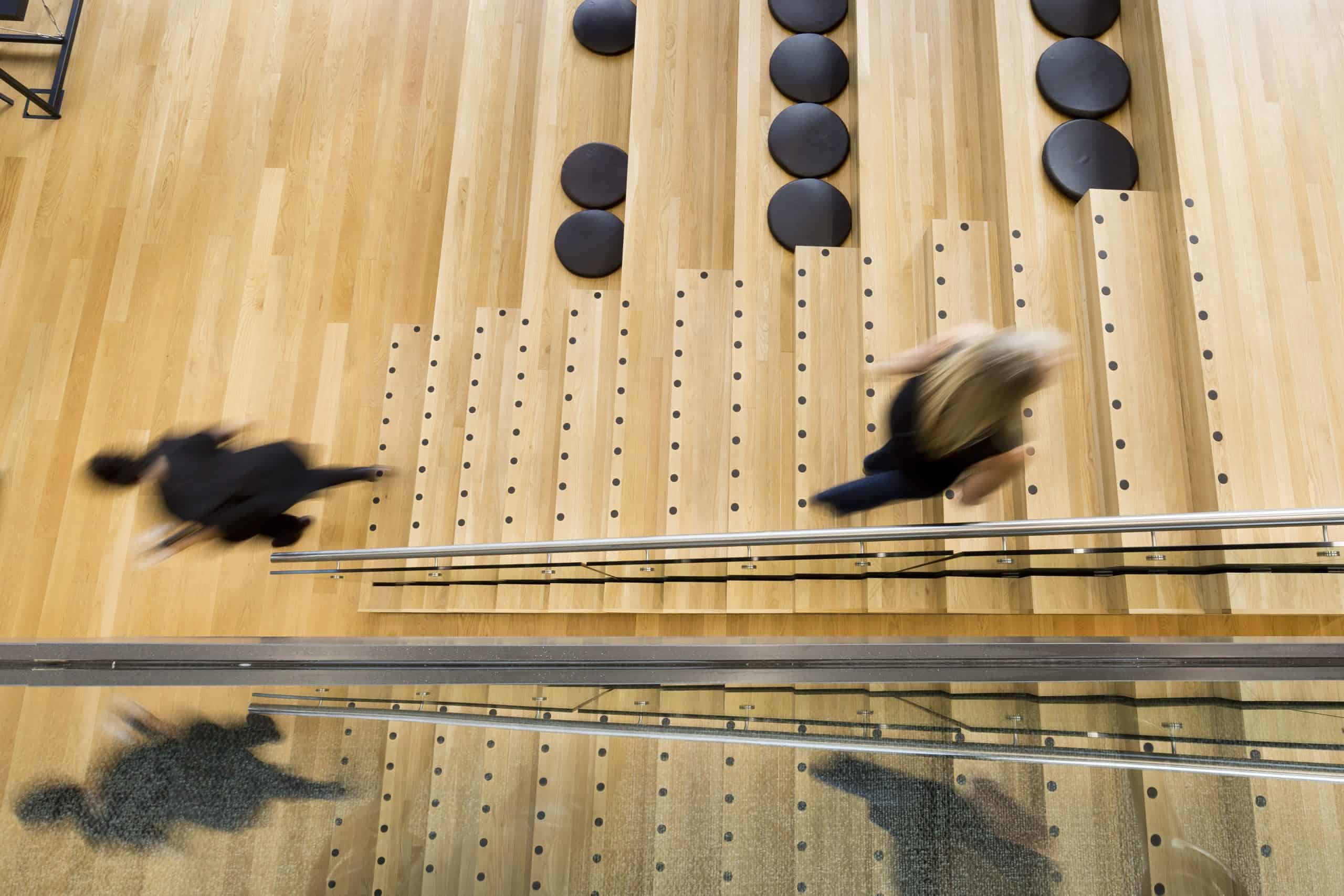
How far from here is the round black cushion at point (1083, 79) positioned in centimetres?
224

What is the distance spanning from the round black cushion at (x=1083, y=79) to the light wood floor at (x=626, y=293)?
0.05 meters

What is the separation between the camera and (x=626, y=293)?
9.07 feet

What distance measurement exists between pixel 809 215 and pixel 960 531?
62.2 inches

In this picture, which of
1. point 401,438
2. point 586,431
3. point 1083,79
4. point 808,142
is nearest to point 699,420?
point 586,431

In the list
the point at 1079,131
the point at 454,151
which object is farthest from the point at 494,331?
the point at 1079,131

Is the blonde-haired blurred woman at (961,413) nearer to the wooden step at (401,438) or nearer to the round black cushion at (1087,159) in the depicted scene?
the round black cushion at (1087,159)

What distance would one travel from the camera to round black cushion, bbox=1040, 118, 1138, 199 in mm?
2150

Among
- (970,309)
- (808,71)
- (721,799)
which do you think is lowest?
(721,799)

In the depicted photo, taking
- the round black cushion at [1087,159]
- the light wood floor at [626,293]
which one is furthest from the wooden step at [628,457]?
the round black cushion at [1087,159]

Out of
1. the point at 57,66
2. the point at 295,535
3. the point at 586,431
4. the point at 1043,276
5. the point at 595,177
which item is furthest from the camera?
the point at 57,66

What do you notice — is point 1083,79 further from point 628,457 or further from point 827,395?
point 628,457

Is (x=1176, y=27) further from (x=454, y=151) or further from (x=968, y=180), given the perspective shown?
(x=454, y=151)

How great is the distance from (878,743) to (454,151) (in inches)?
120

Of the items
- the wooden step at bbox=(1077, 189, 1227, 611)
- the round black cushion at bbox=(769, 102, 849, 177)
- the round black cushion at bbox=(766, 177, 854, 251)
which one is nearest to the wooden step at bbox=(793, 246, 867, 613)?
the round black cushion at bbox=(766, 177, 854, 251)
